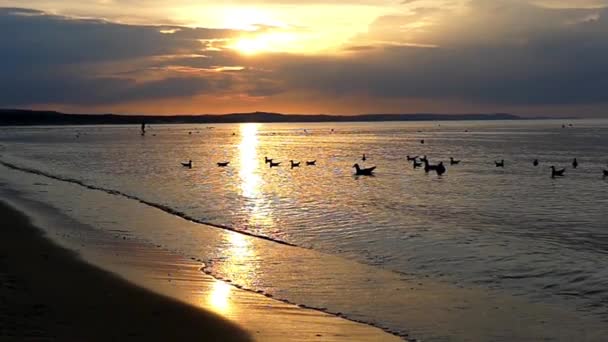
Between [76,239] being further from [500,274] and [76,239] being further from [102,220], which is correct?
[500,274]

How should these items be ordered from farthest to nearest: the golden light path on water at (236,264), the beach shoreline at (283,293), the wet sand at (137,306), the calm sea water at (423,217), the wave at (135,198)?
the wave at (135,198) < the calm sea water at (423,217) < the golden light path on water at (236,264) < the beach shoreline at (283,293) < the wet sand at (137,306)

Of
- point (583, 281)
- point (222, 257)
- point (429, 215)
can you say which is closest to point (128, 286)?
point (222, 257)

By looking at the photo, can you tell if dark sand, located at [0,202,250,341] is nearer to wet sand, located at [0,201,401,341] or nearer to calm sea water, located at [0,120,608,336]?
wet sand, located at [0,201,401,341]

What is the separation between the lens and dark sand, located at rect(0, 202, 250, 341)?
830 centimetres

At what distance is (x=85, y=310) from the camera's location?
30.7 ft

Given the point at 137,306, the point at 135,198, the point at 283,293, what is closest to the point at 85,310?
the point at 137,306

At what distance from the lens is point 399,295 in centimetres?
1138

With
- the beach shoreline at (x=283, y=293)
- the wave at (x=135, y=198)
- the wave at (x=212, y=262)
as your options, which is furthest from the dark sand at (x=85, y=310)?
the wave at (x=135, y=198)

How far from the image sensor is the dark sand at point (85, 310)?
27.2 feet

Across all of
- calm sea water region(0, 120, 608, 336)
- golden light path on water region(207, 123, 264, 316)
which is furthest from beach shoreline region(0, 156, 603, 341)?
calm sea water region(0, 120, 608, 336)

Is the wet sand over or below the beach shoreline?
over

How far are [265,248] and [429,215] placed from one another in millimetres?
8630

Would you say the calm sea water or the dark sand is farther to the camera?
the calm sea water

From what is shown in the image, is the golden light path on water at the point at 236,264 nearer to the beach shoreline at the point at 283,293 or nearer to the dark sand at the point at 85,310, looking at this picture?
the beach shoreline at the point at 283,293
